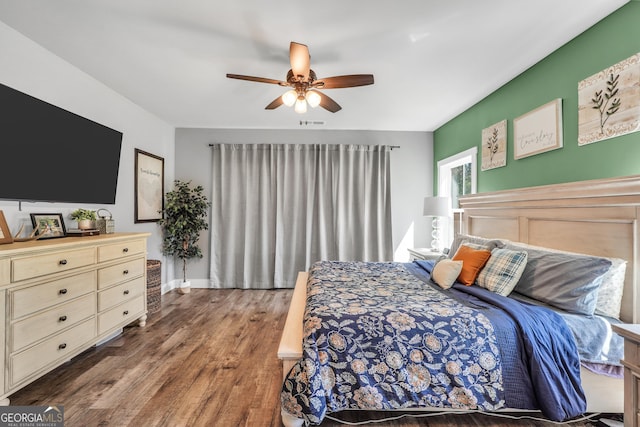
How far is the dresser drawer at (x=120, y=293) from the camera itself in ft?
8.16

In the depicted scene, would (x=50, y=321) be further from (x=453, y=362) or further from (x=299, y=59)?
(x=453, y=362)

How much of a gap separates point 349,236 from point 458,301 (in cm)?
283

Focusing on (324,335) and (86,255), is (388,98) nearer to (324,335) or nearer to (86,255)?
(324,335)

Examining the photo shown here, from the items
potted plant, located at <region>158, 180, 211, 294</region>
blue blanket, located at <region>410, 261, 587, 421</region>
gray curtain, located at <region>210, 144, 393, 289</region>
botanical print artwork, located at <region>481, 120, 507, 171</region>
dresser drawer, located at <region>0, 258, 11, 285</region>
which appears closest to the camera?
blue blanket, located at <region>410, 261, 587, 421</region>

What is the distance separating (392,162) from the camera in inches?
189

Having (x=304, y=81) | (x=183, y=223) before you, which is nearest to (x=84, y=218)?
(x=183, y=223)

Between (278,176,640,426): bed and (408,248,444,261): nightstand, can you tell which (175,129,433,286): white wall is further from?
(278,176,640,426): bed

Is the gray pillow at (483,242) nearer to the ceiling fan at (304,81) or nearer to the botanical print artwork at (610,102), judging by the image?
the botanical print artwork at (610,102)

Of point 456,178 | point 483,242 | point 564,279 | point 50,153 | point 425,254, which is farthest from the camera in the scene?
point 456,178

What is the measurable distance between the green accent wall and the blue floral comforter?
1.23m

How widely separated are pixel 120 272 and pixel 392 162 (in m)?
4.03

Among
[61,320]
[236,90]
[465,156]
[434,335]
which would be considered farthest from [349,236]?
[61,320]

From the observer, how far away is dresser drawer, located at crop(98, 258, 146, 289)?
2490 millimetres

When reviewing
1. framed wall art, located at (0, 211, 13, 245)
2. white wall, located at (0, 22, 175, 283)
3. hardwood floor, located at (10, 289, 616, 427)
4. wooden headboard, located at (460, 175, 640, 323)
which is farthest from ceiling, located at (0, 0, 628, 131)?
hardwood floor, located at (10, 289, 616, 427)
